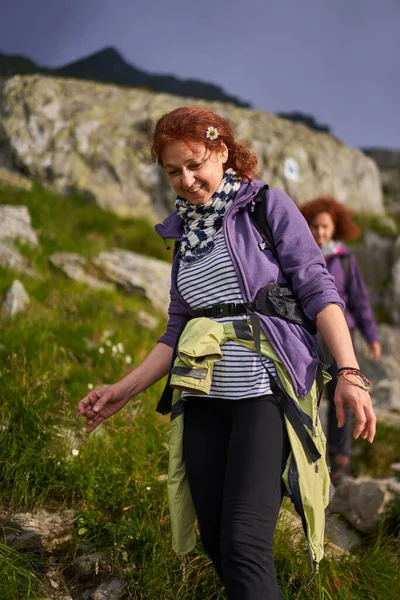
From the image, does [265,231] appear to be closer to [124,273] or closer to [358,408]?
[358,408]

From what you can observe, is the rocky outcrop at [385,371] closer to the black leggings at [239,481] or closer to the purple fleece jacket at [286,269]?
the purple fleece jacket at [286,269]

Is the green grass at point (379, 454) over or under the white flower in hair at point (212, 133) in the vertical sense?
under

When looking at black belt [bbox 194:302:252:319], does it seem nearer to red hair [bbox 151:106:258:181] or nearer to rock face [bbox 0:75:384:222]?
red hair [bbox 151:106:258:181]

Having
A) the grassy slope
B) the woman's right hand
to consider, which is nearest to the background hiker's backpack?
the woman's right hand

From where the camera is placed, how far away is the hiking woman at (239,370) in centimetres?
209

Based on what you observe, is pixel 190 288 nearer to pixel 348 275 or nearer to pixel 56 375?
pixel 56 375

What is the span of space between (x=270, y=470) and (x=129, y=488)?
155cm

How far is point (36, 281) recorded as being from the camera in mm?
6637

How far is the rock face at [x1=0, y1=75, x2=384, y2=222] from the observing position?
452 inches

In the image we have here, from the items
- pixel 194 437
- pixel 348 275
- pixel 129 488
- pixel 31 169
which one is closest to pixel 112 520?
pixel 129 488

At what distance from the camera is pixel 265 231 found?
2.45 metres

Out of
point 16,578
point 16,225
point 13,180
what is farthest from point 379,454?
point 13,180

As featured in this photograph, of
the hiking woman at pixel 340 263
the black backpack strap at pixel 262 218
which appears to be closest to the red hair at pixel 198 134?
the black backpack strap at pixel 262 218

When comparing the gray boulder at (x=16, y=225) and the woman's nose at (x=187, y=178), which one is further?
the gray boulder at (x=16, y=225)
